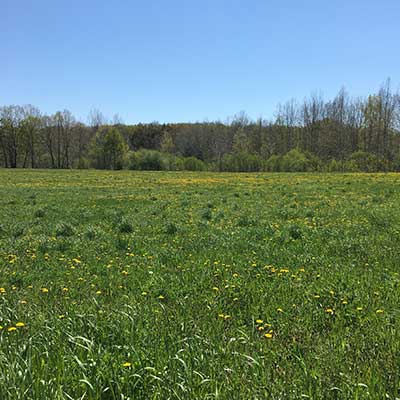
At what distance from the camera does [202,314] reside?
4.62 metres

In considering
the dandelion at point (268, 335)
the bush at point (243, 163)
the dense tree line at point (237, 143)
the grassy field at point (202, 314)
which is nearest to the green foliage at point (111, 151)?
the dense tree line at point (237, 143)

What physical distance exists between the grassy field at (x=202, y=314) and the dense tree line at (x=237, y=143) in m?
55.1

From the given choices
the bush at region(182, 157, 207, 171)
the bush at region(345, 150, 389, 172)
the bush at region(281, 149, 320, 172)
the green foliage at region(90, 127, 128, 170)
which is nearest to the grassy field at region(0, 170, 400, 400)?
the bush at region(281, 149, 320, 172)

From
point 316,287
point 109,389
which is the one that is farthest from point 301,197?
point 109,389

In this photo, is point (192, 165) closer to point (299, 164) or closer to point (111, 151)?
point (111, 151)

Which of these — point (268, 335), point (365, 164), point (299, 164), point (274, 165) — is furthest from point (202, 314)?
point (365, 164)

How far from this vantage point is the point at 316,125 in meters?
81.6

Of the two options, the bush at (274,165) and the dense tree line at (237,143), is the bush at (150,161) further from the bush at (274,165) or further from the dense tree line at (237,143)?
the bush at (274,165)

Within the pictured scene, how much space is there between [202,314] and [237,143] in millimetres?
84528

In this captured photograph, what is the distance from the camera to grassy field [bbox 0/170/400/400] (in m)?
2.86

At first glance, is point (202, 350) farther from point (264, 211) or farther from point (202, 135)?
point (202, 135)

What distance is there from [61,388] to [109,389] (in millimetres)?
344

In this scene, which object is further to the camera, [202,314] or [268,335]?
[202,314]

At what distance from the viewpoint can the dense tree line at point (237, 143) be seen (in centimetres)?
6944
